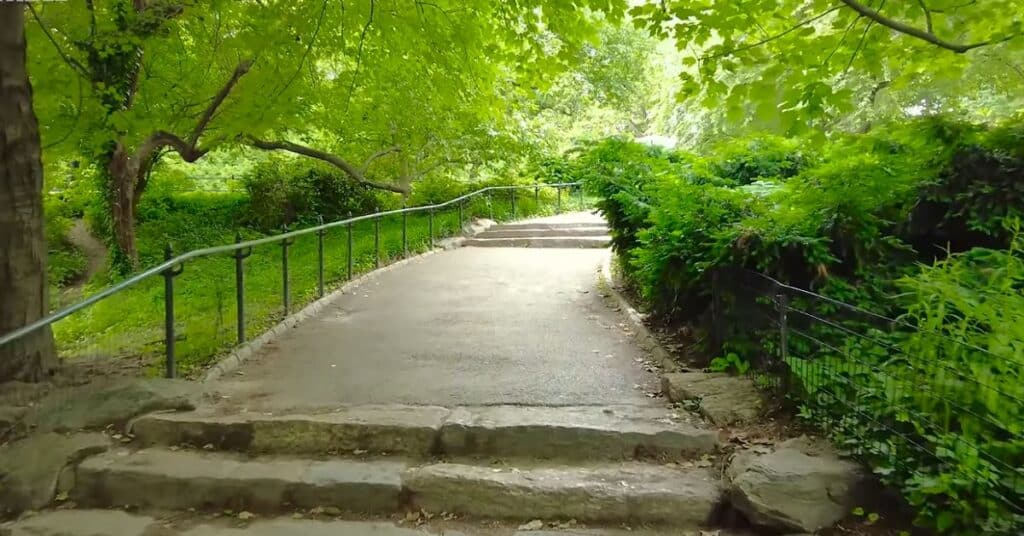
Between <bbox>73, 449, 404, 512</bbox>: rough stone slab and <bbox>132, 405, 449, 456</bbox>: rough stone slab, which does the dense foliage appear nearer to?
<bbox>132, 405, 449, 456</bbox>: rough stone slab

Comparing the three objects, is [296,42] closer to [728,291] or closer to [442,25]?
[442,25]

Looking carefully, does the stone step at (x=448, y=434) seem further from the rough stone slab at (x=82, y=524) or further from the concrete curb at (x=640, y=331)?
the concrete curb at (x=640, y=331)

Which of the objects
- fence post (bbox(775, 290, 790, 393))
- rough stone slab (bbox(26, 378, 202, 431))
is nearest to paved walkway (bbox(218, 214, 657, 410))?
rough stone slab (bbox(26, 378, 202, 431))

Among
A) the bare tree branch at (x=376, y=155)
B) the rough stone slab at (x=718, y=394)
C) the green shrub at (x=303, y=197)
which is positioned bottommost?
the rough stone slab at (x=718, y=394)

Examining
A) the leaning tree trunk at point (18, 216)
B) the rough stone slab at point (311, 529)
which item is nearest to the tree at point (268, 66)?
the leaning tree trunk at point (18, 216)

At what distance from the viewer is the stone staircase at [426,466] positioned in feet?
13.0

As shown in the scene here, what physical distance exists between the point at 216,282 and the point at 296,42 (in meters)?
3.25

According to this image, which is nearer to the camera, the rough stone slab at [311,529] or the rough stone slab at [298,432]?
the rough stone slab at [311,529]

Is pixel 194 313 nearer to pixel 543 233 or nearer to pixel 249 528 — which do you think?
pixel 249 528

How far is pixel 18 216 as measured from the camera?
18.0ft

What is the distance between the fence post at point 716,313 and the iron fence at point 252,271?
4.17m

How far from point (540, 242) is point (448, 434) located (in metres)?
11.0

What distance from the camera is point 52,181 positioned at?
18.8 metres

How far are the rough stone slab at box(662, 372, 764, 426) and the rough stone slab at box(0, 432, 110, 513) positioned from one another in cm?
390
